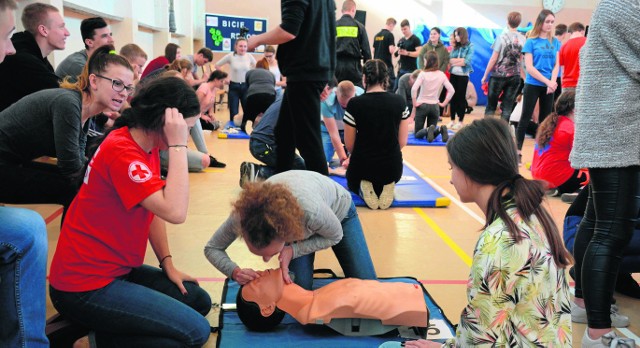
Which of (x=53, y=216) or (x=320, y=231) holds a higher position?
(x=320, y=231)

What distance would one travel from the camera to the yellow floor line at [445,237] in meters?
3.41

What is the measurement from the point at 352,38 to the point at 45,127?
16.0 ft

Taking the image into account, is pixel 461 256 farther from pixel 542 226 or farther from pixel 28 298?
pixel 28 298

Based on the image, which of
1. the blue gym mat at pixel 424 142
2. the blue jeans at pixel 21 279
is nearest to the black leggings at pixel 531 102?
the blue gym mat at pixel 424 142

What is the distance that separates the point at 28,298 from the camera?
155 cm

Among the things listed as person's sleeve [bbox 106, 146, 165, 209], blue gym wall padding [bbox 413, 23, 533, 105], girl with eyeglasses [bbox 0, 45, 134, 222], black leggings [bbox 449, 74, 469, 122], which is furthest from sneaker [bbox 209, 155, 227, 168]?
blue gym wall padding [bbox 413, 23, 533, 105]

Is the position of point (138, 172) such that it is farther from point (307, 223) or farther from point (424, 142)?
point (424, 142)

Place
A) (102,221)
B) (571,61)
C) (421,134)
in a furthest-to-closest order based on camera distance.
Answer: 1. (421,134)
2. (571,61)
3. (102,221)

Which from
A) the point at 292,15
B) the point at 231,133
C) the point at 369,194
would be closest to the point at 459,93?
the point at 231,133

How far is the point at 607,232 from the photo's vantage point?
2100 millimetres

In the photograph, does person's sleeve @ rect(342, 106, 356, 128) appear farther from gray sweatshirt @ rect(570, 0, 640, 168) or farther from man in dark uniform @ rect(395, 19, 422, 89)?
man in dark uniform @ rect(395, 19, 422, 89)

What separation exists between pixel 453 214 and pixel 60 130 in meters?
2.97

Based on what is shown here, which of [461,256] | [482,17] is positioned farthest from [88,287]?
[482,17]

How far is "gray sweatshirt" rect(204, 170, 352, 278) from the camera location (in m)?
2.24
